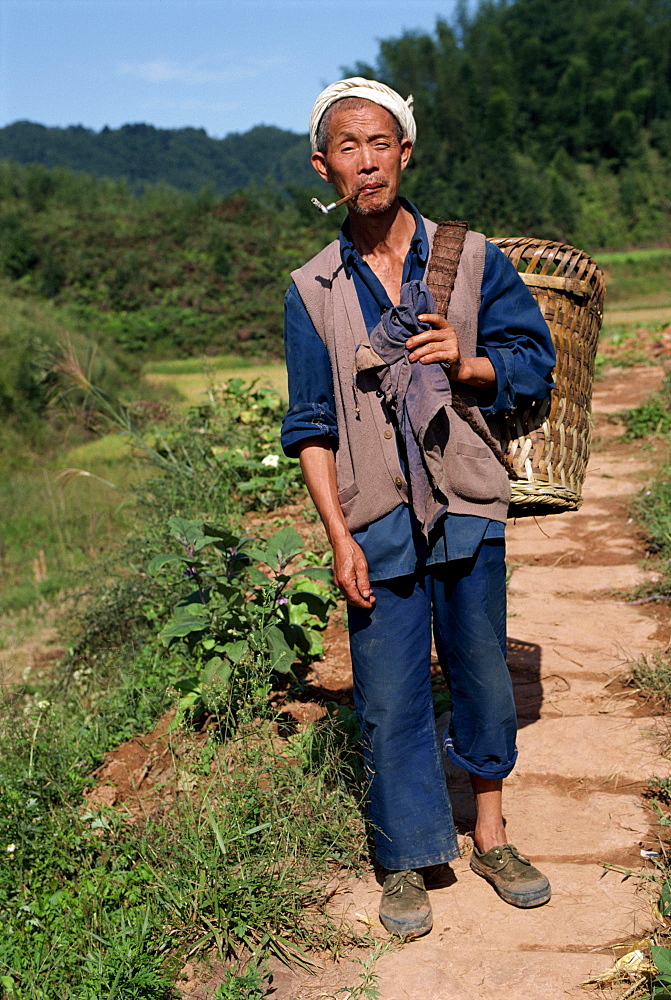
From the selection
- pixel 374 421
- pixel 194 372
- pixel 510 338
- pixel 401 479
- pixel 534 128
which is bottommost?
pixel 194 372

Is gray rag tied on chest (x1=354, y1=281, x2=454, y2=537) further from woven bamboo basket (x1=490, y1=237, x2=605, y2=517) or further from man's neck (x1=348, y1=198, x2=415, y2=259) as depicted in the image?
woven bamboo basket (x1=490, y1=237, x2=605, y2=517)

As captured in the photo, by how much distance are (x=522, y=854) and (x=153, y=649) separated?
214 centimetres

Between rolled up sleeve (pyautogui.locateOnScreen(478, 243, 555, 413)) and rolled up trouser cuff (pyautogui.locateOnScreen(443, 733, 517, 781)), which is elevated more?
rolled up sleeve (pyautogui.locateOnScreen(478, 243, 555, 413))

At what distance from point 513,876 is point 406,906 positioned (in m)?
0.28

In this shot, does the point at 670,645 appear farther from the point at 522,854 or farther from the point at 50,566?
the point at 50,566

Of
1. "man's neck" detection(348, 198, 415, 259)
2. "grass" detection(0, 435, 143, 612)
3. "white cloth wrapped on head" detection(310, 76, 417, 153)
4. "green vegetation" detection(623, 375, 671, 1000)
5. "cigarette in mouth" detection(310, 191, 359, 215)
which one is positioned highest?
"white cloth wrapped on head" detection(310, 76, 417, 153)

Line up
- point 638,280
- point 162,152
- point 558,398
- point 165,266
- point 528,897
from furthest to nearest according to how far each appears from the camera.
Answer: point 162,152, point 638,280, point 165,266, point 558,398, point 528,897

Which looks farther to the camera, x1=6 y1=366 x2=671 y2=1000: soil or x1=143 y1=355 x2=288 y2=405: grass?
x1=143 y1=355 x2=288 y2=405: grass

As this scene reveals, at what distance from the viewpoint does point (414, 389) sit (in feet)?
6.86

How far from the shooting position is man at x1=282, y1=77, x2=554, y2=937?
221cm

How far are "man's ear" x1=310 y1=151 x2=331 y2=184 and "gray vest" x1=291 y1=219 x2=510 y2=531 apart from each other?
19cm

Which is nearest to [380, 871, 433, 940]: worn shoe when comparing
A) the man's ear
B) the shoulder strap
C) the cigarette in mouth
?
the shoulder strap

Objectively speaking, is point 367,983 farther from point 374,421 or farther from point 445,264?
point 445,264

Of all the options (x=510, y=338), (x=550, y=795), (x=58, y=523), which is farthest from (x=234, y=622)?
(x=58, y=523)
